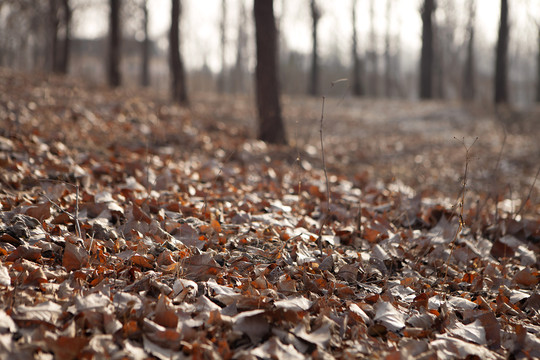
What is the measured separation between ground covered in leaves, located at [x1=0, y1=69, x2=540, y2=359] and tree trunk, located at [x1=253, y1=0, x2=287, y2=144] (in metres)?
2.26

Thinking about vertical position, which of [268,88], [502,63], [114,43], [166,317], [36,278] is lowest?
[166,317]

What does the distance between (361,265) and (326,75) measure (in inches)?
1960

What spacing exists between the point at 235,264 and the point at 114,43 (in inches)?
463

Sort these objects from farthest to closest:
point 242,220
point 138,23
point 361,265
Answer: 1. point 138,23
2. point 242,220
3. point 361,265

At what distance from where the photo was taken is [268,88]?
7695mm

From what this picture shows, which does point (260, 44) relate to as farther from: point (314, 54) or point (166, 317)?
point (314, 54)

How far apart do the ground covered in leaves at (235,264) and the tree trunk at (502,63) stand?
11771 mm

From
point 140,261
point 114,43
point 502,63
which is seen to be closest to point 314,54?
point 502,63

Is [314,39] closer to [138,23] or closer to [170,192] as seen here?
[138,23]

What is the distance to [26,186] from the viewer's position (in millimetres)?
3455

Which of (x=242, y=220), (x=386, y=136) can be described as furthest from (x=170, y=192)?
(x=386, y=136)

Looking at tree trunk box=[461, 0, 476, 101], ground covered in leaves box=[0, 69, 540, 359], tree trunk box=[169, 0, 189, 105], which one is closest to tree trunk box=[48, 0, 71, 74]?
tree trunk box=[169, 0, 189, 105]

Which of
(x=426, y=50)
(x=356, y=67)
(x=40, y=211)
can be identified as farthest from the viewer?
(x=356, y=67)

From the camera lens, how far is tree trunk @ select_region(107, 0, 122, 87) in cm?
1243
